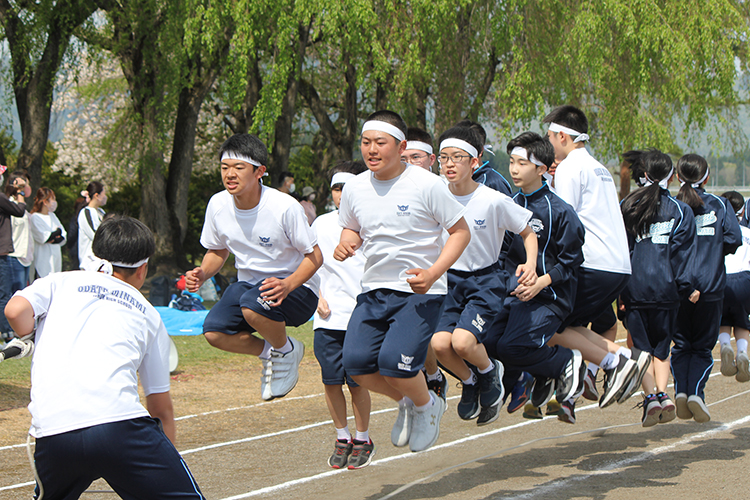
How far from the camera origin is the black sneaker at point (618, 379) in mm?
6051

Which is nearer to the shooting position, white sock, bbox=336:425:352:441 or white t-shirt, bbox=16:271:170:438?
white t-shirt, bbox=16:271:170:438

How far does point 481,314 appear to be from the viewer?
5527 mm

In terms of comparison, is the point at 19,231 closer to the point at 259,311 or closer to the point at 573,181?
the point at 259,311

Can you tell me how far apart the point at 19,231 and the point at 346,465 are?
693 centimetres

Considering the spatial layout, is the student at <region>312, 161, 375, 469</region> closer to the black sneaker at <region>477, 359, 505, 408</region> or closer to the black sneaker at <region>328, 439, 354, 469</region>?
A: the black sneaker at <region>328, 439, 354, 469</region>

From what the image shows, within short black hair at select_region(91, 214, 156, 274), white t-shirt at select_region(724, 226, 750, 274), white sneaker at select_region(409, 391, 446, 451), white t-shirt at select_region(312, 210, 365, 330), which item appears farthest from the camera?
white t-shirt at select_region(724, 226, 750, 274)

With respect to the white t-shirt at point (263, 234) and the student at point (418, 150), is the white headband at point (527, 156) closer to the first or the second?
the student at point (418, 150)

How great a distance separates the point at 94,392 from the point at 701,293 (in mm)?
5496

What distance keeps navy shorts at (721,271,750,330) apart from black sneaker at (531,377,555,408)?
3.37m

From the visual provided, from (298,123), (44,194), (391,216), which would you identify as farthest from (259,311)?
(298,123)

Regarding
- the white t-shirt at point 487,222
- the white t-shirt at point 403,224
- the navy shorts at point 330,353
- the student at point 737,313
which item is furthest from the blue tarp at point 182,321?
the white t-shirt at point 403,224

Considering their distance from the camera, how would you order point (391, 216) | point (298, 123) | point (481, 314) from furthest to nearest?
point (298, 123) < point (481, 314) < point (391, 216)

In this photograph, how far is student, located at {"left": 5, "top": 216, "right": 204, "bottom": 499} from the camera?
3.23 m

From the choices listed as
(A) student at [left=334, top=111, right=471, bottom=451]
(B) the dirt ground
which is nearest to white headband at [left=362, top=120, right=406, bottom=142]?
(A) student at [left=334, top=111, right=471, bottom=451]
